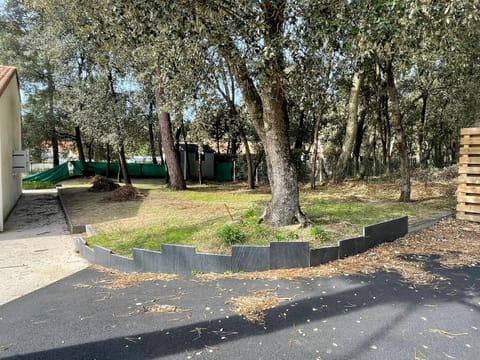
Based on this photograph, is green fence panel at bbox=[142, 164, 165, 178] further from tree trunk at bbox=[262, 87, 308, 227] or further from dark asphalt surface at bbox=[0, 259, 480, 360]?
dark asphalt surface at bbox=[0, 259, 480, 360]

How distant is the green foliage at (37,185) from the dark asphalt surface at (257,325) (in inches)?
534

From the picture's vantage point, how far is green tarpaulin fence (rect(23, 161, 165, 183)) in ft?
56.4

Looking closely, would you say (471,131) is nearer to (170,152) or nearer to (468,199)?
(468,199)

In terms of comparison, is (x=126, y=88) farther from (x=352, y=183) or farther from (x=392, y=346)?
(x=392, y=346)

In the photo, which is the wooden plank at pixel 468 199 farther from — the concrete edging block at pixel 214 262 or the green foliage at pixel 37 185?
the green foliage at pixel 37 185

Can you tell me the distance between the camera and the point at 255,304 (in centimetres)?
288

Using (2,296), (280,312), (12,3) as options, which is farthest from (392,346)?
(12,3)

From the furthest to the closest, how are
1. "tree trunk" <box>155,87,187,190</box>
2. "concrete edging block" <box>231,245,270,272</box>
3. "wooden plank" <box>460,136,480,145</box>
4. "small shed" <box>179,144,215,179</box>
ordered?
"small shed" <box>179,144,215,179</box> → "tree trunk" <box>155,87,187,190</box> → "wooden plank" <box>460,136,480,145</box> → "concrete edging block" <box>231,245,270,272</box>

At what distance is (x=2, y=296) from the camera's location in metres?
3.47

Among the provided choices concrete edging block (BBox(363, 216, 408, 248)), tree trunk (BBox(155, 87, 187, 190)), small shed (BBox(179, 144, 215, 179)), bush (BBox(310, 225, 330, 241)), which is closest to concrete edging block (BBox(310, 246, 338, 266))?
bush (BBox(310, 225, 330, 241))

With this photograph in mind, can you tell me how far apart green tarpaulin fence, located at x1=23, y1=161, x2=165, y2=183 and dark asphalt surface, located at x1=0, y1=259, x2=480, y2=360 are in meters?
15.8

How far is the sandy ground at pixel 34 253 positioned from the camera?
3.93 m

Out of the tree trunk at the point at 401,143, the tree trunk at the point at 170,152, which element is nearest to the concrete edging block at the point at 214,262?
the tree trunk at the point at 401,143

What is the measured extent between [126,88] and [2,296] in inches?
443
